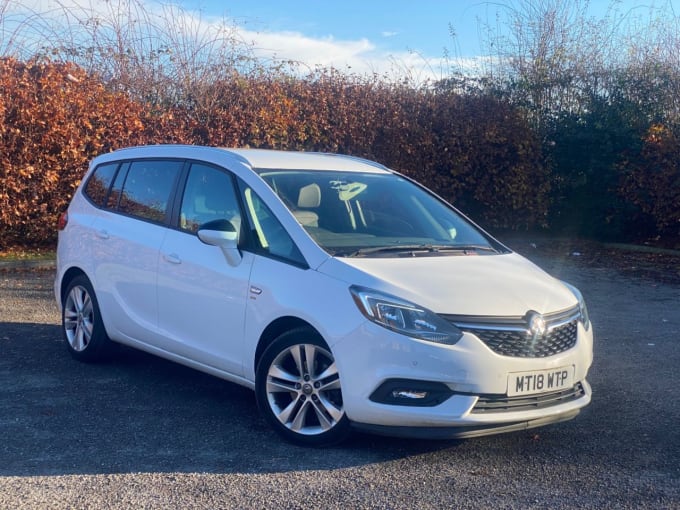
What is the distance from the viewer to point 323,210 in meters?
5.59

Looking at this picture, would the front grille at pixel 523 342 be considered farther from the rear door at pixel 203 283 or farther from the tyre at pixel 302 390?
the rear door at pixel 203 283

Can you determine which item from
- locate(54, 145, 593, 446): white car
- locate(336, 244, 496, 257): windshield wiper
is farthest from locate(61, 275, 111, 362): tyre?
locate(336, 244, 496, 257): windshield wiper

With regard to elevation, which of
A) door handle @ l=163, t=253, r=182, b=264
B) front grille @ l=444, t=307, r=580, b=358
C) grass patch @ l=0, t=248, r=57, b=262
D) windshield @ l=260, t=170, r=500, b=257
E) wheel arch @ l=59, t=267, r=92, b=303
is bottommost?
grass patch @ l=0, t=248, r=57, b=262

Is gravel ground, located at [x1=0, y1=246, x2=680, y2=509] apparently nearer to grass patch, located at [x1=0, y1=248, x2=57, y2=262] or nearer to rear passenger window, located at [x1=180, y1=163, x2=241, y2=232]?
rear passenger window, located at [x1=180, y1=163, x2=241, y2=232]

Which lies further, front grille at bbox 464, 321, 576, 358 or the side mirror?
the side mirror

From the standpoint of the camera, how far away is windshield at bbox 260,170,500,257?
534 cm

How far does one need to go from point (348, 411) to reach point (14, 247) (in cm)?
1018

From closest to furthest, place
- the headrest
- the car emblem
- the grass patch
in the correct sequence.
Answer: the car emblem, the headrest, the grass patch

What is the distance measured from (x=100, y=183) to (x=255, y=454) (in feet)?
10.8

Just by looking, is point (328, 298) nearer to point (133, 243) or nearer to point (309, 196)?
point (309, 196)

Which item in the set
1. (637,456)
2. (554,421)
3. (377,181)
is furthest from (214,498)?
(377,181)

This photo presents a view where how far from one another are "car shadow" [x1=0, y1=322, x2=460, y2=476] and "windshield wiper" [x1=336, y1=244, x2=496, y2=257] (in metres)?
1.10

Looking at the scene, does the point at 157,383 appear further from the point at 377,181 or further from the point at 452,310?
the point at 452,310

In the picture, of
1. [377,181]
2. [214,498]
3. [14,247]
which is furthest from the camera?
[14,247]
